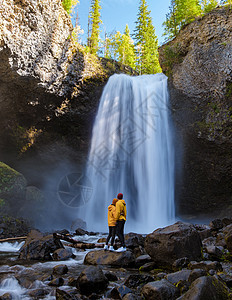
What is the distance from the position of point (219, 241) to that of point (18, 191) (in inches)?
439

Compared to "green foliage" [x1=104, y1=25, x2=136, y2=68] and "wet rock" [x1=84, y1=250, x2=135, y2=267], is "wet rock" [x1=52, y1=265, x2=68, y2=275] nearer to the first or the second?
"wet rock" [x1=84, y1=250, x2=135, y2=267]

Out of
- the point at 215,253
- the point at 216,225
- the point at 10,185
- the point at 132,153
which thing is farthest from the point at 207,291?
the point at 132,153

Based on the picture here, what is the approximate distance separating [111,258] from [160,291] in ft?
8.80

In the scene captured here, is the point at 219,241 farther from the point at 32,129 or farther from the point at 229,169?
the point at 32,129

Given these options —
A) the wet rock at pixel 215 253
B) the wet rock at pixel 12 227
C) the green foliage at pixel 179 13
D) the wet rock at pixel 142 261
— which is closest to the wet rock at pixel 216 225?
the wet rock at pixel 215 253

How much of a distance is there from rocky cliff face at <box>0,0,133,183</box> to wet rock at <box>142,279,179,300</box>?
1276cm

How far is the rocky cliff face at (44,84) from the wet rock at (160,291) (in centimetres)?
1276

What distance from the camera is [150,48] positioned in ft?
111

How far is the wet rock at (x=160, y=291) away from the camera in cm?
330

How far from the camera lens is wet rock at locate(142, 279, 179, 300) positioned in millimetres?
3297

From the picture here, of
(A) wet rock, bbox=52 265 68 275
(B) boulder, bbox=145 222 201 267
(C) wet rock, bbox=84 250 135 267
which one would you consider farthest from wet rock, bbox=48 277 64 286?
(B) boulder, bbox=145 222 201 267

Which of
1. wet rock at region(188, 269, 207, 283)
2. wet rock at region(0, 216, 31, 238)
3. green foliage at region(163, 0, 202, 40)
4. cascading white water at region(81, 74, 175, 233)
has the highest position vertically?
green foliage at region(163, 0, 202, 40)

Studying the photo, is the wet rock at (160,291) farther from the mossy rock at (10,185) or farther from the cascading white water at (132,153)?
Result: the cascading white water at (132,153)

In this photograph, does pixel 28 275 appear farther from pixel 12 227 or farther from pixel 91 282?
pixel 12 227
